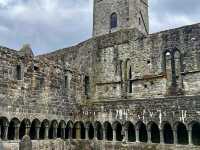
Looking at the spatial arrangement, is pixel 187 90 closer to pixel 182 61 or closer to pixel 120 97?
pixel 182 61

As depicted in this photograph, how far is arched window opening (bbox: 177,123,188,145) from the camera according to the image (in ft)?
52.3

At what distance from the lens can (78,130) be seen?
766 inches

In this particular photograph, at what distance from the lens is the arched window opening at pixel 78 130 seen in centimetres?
1938

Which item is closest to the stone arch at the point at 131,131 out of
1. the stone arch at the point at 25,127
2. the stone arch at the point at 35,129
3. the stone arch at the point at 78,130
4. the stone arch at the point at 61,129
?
the stone arch at the point at 78,130

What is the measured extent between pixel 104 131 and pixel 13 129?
5815 millimetres

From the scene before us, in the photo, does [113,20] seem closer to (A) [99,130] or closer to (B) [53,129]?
(A) [99,130]

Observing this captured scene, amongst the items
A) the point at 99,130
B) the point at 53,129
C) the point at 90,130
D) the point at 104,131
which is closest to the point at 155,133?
the point at 104,131

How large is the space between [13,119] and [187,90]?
36.4ft

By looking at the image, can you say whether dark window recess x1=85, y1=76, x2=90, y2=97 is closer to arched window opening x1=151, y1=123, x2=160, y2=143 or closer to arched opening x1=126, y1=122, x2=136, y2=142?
arched opening x1=126, y1=122, x2=136, y2=142

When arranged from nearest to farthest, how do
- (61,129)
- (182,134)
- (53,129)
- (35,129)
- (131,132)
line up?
(182,134), (35,129), (53,129), (131,132), (61,129)

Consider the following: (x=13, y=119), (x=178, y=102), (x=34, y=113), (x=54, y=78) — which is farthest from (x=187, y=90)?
(x=13, y=119)

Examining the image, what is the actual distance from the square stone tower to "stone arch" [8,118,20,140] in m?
16.5

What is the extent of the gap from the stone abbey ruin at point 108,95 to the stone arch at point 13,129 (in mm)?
31

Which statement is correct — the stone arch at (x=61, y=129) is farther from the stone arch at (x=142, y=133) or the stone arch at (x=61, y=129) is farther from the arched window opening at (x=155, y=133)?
the arched window opening at (x=155, y=133)
